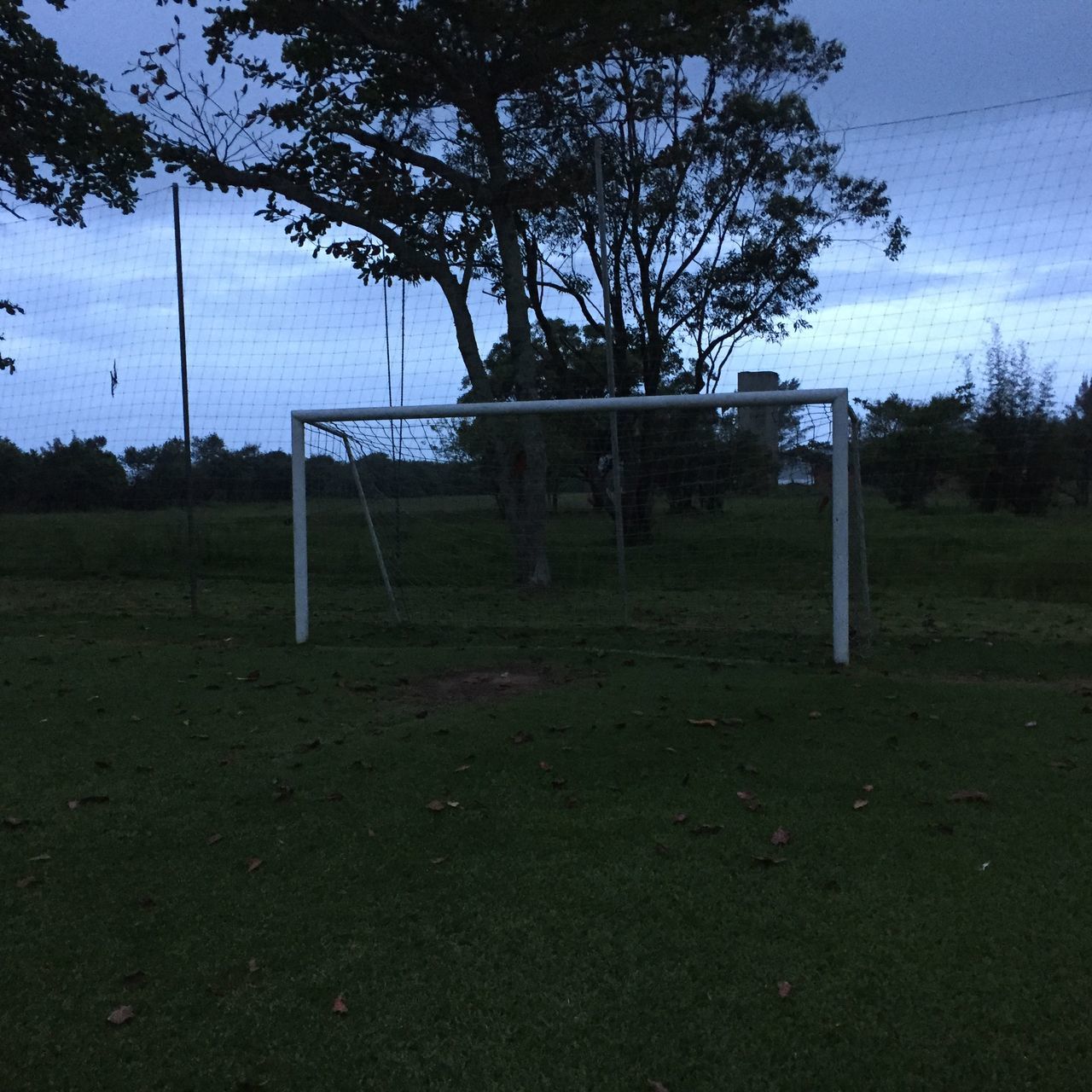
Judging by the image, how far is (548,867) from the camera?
10.4 ft

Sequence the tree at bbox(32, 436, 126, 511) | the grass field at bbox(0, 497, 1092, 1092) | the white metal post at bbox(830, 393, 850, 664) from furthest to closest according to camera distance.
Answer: the tree at bbox(32, 436, 126, 511) → the white metal post at bbox(830, 393, 850, 664) → the grass field at bbox(0, 497, 1092, 1092)

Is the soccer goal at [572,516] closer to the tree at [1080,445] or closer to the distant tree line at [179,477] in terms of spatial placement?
the distant tree line at [179,477]

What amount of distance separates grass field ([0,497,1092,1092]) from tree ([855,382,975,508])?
1383 millimetres

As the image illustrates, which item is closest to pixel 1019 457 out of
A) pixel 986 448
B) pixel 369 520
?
pixel 986 448

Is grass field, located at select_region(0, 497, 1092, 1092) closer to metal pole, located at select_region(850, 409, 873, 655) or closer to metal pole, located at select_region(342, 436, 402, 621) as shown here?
metal pole, located at select_region(850, 409, 873, 655)

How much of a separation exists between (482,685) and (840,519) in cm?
246

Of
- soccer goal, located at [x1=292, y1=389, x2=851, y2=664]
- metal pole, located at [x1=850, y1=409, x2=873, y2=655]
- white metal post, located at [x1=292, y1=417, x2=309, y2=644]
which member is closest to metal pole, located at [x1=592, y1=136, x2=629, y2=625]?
soccer goal, located at [x1=292, y1=389, x2=851, y2=664]

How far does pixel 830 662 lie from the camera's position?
6.39m

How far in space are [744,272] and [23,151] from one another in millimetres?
10807

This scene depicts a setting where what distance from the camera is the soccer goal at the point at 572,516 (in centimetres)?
759

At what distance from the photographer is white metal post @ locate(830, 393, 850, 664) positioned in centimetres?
629

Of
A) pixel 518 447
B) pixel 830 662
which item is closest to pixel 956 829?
pixel 830 662

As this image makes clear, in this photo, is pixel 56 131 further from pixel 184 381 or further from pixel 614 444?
pixel 614 444

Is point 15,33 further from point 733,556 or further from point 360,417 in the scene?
point 733,556
